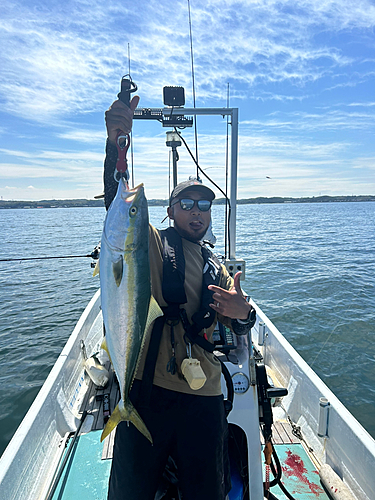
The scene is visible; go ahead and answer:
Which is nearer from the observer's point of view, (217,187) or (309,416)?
(309,416)

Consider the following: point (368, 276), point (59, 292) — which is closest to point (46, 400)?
point (59, 292)

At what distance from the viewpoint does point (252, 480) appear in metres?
2.48

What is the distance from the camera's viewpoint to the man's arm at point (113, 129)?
1.98 m

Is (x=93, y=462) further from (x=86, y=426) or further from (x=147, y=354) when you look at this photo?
(x=147, y=354)

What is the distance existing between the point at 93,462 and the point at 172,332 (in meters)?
2.33

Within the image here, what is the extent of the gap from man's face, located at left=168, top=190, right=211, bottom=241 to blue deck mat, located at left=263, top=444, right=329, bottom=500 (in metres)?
2.65

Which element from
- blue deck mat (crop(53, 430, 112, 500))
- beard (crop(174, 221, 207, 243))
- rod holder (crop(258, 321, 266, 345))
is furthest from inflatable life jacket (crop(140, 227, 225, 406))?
→ rod holder (crop(258, 321, 266, 345))

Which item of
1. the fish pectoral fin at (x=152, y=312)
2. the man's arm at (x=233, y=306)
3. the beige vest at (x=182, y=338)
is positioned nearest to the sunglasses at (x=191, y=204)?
the beige vest at (x=182, y=338)

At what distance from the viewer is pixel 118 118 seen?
1.99 m

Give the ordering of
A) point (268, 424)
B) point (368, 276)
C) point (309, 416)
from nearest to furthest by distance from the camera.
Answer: point (268, 424) < point (309, 416) < point (368, 276)

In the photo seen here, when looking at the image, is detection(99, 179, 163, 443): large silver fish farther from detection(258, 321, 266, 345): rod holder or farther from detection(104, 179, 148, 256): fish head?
detection(258, 321, 266, 345): rod holder

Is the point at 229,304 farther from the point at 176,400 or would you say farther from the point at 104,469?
the point at 104,469

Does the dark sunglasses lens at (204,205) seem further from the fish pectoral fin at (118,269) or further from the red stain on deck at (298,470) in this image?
the red stain on deck at (298,470)

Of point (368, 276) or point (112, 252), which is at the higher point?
point (112, 252)
